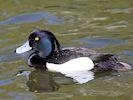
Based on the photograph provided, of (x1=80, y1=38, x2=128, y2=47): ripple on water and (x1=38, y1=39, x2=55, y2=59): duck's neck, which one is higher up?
(x1=38, y1=39, x2=55, y2=59): duck's neck

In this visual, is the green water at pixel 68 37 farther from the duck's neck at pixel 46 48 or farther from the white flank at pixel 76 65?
the duck's neck at pixel 46 48

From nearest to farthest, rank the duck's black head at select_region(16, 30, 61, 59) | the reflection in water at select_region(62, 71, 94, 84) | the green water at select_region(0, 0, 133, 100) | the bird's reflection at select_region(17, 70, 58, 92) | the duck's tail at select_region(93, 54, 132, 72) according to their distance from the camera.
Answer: the green water at select_region(0, 0, 133, 100) < the bird's reflection at select_region(17, 70, 58, 92) < the reflection in water at select_region(62, 71, 94, 84) < the duck's tail at select_region(93, 54, 132, 72) < the duck's black head at select_region(16, 30, 61, 59)

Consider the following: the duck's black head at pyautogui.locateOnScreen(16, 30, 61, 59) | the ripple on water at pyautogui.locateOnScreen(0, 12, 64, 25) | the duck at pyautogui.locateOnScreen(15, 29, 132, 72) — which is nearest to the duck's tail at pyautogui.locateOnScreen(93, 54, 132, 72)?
the duck at pyautogui.locateOnScreen(15, 29, 132, 72)

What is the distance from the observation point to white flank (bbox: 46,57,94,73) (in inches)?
360

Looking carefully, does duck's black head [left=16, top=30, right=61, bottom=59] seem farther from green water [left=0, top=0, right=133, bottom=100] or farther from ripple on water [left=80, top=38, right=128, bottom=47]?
ripple on water [left=80, top=38, right=128, bottom=47]

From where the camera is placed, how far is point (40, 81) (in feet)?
29.7

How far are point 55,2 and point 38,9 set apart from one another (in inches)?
26.8

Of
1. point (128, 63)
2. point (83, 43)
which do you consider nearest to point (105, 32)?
point (83, 43)

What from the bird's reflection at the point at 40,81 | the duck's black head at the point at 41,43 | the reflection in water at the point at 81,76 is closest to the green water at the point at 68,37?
the bird's reflection at the point at 40,81

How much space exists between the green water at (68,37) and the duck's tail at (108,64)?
0.15 meters

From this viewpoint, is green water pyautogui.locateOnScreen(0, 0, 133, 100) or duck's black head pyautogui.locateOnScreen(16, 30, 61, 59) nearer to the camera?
green water pyautogui.locateOnScreen(0, 0, 133, 100)

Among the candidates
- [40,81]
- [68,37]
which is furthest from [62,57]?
Answer: [68,37]

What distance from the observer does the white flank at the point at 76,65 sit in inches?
360

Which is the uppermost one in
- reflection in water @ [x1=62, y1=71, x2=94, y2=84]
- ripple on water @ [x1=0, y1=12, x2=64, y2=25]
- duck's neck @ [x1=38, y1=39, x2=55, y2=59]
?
ripple on water @ [x1=0, y1=12, x2=64, y2=25]
